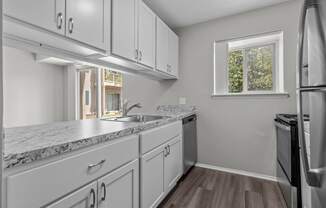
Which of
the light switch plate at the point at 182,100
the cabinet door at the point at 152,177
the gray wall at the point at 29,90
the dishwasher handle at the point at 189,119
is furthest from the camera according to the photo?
the gray wall at the point at 29,90

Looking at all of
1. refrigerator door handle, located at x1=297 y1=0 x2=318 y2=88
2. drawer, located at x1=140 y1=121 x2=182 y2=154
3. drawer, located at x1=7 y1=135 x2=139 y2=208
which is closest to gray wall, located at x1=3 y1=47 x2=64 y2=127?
drawer, located at x1=140 y1=121 x2=182 y2=154

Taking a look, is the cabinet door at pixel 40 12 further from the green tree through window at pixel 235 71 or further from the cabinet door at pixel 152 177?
the green tree through window at pixel 235 71

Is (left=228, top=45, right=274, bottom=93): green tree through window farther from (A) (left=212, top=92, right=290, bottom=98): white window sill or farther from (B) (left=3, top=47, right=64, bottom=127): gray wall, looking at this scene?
(B) (left=3, top=47, right=64, bottom=127): gray wall

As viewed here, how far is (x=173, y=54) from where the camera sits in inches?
105

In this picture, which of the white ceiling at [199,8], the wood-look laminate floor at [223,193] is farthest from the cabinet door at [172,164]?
the white ceiling at [199,8]

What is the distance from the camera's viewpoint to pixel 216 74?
265 centimetres

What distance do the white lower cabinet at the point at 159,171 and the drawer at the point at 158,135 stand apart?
0.05m

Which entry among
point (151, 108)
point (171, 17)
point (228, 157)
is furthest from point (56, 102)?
point (228, 157)

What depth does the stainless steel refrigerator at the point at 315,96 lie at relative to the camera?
2.29 ft

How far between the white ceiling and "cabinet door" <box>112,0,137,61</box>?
2.26 feet

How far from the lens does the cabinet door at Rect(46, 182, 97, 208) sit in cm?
72

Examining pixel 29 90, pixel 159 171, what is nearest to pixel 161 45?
pixel 159 171

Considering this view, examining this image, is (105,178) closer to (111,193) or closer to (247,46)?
(111,193)

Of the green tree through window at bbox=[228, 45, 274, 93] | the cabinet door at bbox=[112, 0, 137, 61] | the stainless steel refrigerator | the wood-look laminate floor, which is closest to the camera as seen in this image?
the stainless steel refrigerator
